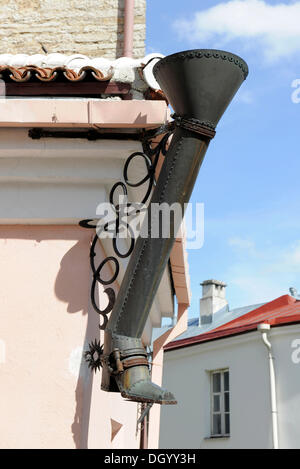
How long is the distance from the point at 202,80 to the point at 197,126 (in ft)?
0.76

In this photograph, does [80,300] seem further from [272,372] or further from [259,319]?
[259,319]

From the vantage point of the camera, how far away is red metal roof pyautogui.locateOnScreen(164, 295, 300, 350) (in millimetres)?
13087

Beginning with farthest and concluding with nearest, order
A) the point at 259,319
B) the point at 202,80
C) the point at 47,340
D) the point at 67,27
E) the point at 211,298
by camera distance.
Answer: the point at 211,298, the point at 259,319, the point at 67,27, the point at 47,340, the point at 202,80

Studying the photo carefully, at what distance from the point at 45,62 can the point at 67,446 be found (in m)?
2.47

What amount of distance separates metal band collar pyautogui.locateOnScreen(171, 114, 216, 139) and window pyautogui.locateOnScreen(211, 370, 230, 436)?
12122 millimetres

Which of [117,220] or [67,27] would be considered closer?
[117,220]

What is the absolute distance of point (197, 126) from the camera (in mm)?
3156

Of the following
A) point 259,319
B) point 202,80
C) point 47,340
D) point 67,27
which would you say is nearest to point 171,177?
point 202,80

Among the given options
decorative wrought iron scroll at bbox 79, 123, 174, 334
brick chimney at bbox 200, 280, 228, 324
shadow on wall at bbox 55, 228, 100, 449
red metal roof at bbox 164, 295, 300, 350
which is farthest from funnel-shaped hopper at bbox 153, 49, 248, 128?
brick chimney at bbox 200, 280, 228, 324

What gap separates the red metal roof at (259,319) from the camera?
1309cm

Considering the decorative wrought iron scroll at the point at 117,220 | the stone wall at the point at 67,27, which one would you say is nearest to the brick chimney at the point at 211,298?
the stone wall at the point at 67,27
